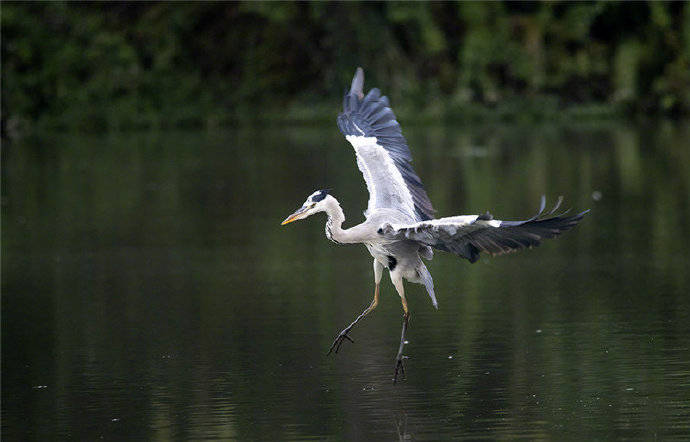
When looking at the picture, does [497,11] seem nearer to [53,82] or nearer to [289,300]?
[53,82]

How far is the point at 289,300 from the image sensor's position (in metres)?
12.4

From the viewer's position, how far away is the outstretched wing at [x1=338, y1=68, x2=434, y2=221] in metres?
9.62

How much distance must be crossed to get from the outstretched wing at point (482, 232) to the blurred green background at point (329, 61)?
34.7 metres

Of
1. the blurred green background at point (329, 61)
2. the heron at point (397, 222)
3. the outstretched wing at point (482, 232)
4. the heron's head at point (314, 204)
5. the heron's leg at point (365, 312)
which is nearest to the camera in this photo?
the outstretched wing at point (482, 232)

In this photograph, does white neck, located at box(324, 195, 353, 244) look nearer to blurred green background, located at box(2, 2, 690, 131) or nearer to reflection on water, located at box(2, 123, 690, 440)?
reflection on water, located at box(2, 123, 690, 440)

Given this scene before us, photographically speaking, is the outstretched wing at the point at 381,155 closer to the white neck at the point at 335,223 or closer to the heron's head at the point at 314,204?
the white neck at the point at 335,223

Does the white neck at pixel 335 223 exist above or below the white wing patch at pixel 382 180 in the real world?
below

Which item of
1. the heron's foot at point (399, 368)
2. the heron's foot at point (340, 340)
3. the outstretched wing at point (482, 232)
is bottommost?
the heron's foot at point (399, 368)

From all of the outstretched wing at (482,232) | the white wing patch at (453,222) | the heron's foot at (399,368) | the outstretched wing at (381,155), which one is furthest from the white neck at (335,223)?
the heron's foot at (399,368)

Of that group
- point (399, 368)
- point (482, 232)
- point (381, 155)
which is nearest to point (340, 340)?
point (399, 368)

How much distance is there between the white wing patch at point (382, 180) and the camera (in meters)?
9.58

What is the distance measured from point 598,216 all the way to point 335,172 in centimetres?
789

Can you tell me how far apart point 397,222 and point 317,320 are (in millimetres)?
2244

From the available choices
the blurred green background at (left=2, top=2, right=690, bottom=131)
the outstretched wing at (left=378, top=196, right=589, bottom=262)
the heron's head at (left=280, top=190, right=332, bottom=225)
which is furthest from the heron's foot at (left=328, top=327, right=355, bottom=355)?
the blurred green background at (left=2, top=2, right=690, bottom=131)
